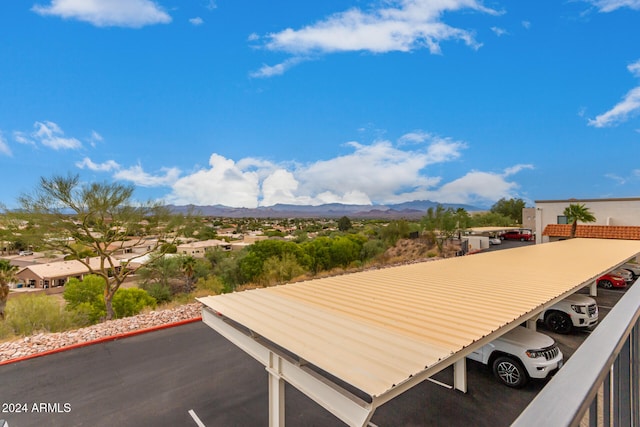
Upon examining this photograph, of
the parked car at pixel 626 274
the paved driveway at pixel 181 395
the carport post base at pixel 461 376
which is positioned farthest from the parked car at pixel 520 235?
the carport post base at pixel 461 376

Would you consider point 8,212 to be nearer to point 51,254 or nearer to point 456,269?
point 51,254

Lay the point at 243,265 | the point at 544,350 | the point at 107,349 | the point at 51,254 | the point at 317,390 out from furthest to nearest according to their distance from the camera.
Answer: the point at 243,265 → the point at 51,254 → the point at 107,349 → the point at 544,350 → the point at 317,390

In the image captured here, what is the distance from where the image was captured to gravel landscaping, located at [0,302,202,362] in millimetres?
9289

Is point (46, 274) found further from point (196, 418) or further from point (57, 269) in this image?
point (196, 418)

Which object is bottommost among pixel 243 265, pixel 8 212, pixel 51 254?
pixel 243 265

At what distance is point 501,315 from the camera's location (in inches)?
236

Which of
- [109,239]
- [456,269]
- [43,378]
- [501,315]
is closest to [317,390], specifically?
[501,315]

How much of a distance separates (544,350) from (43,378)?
39.5 feet

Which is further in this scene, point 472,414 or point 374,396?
point 472,414

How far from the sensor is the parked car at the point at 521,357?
721 cm

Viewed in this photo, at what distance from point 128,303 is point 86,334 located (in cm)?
1491

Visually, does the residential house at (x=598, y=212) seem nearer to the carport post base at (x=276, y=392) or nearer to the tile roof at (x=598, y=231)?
the tile roof at (x=598, y=231)

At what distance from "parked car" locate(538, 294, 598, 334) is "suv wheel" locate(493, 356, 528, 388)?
4.55m

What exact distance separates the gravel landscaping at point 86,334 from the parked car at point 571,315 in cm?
1313
